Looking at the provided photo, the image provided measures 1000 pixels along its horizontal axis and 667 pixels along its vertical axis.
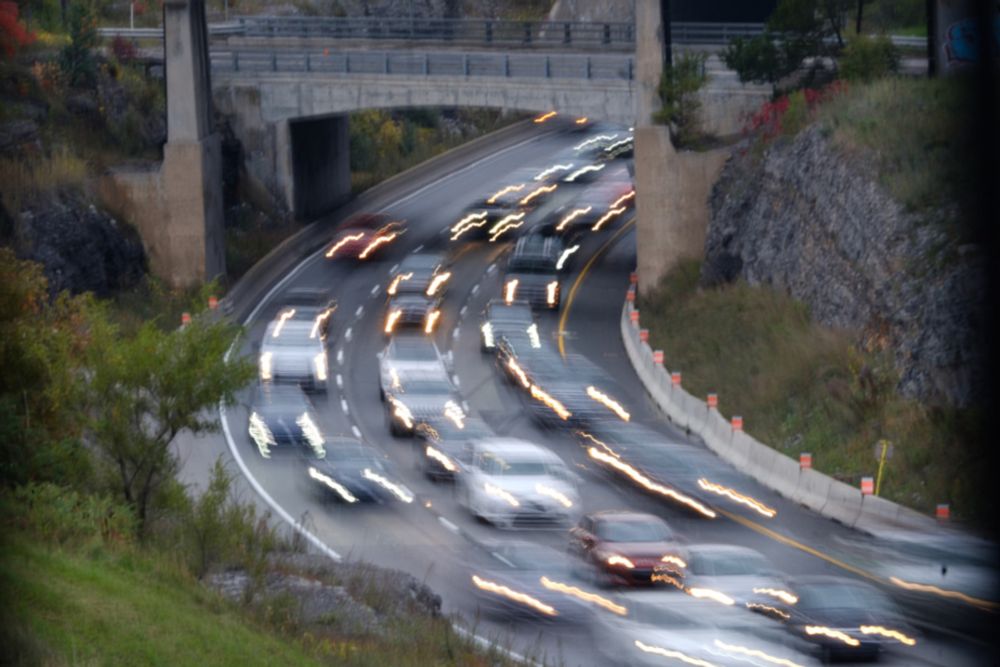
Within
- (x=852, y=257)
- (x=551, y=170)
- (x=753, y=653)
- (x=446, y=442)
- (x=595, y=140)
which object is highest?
Answer: (x=852, y=257)

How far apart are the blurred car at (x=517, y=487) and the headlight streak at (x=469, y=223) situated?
30522 millimetres

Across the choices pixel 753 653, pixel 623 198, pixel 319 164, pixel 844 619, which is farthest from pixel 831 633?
pixel 623 198

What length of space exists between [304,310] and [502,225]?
17.8 meters

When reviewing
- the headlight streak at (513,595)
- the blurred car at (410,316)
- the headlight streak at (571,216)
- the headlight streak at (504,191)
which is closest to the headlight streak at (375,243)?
the headlight streak at (571,216)

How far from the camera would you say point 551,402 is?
4344cm

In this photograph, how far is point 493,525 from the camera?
115ft

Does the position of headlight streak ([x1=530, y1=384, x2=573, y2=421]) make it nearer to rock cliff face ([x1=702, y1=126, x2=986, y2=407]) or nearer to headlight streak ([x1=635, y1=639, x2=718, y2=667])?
rock cliff face ([x1=702, y1=126, x2=986, y2=407])

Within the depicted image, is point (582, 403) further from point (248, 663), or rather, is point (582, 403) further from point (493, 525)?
point (248, 663)

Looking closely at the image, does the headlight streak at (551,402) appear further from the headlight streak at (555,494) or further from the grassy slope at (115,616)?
Answer: the grassy slope at (115,616)

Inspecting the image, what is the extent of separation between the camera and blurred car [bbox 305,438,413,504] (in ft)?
120

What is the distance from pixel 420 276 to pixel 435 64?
8947mm

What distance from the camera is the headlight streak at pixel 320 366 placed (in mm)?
45688

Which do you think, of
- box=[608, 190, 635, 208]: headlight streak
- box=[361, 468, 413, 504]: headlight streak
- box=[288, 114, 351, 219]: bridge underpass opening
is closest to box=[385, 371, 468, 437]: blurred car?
box=[361, 468, 413, 504]: headlight streak

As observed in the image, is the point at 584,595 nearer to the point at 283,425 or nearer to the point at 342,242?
the point at 283,425
